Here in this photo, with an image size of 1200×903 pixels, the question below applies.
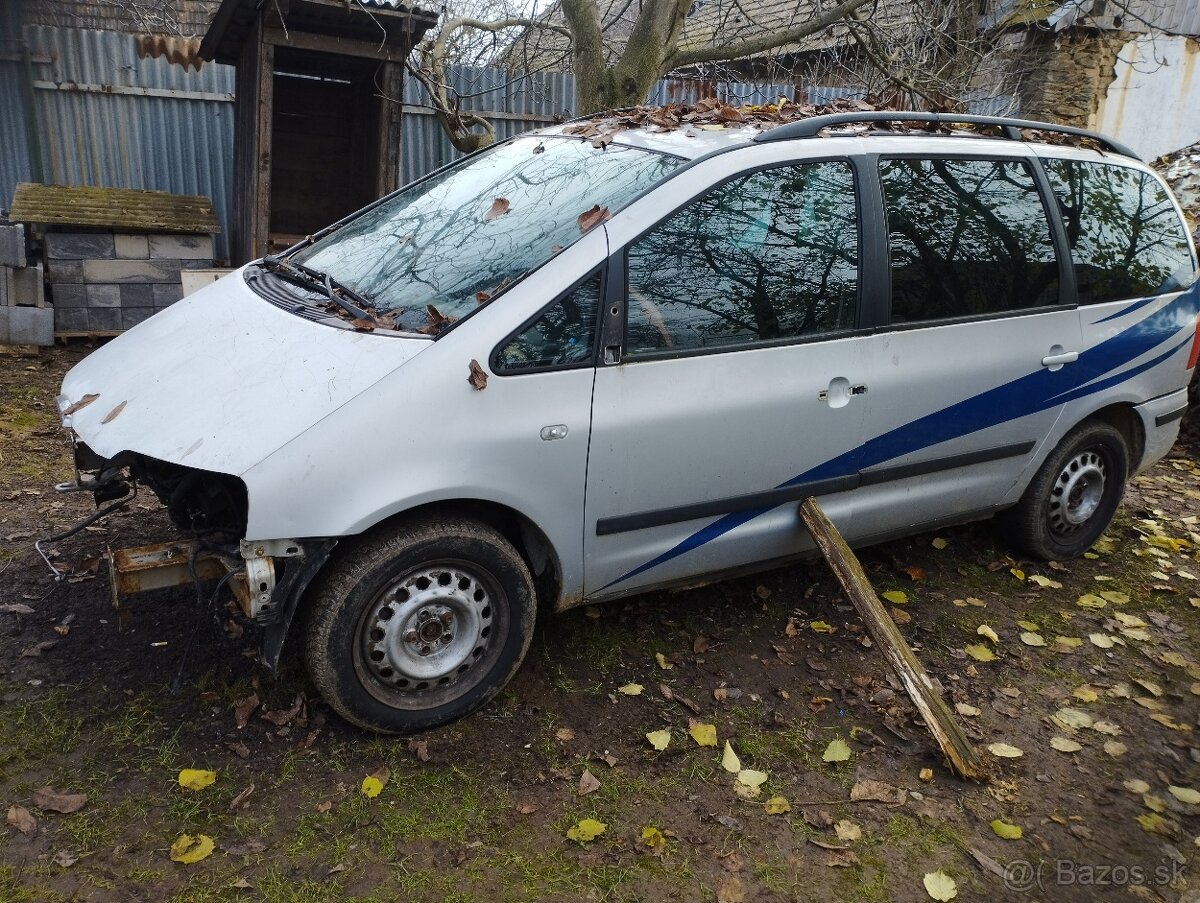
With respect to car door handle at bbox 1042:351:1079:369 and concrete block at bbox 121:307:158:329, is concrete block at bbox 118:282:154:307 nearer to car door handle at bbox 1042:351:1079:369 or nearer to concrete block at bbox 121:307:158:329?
concrete block at bbox 121:307:158:329

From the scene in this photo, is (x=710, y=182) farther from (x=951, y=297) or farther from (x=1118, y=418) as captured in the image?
(x=1118, y=418)

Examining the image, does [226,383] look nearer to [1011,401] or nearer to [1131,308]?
[1011,401]

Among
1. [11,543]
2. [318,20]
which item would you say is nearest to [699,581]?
[11,543]

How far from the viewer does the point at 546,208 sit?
11.6 feet

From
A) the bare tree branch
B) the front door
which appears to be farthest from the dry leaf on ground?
the bare tree branch

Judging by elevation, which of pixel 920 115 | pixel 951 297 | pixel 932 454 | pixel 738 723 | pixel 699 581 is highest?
pixel 920 115

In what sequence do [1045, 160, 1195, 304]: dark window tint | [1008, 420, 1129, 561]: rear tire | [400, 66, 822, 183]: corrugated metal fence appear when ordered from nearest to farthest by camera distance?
[1045, 160, 1195, 304]: dark window tint
[1008, 420, 1129, 561]: rear tire
[400, 66, 822, 183]: corrugated metal fence

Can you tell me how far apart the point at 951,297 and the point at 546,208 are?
1712 millimetres

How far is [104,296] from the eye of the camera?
25.3 ft

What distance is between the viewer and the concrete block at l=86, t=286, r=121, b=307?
766cm

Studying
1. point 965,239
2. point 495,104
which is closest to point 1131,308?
point 965,239

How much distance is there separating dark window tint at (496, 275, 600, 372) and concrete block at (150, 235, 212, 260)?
5.84 meters

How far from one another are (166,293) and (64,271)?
0.74m

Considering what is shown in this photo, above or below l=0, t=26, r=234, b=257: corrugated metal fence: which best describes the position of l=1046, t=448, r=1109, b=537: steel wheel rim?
below
